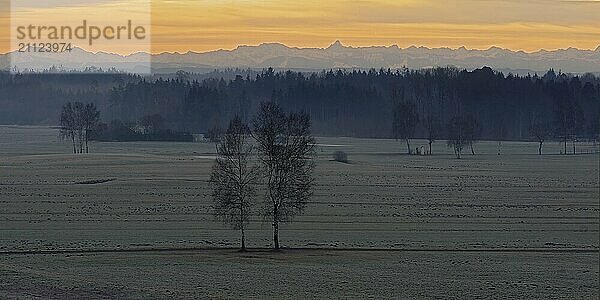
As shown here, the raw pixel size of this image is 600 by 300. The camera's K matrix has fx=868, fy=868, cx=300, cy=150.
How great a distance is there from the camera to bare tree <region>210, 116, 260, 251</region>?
46.0 metres

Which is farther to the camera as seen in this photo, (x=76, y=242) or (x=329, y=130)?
(x=329, y=130)

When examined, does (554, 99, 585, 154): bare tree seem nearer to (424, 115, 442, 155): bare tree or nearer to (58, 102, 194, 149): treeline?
(424, 115, 442, 155): bare tree

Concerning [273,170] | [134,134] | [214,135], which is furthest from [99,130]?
[273,170]

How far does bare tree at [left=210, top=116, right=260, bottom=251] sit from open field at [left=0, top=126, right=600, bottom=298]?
151 centimetres

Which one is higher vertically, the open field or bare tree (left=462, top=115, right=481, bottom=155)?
bare tree (left=462, top=115, right=481, bottom=155)

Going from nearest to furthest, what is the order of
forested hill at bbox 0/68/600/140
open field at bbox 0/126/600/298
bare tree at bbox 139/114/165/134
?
1. open field at bbox 0/126/600/298
2. bare tree at bbox 139/114/165/134
3. forested hill at bbox 0/68/600/140

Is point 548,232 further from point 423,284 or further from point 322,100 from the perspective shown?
point 322,100

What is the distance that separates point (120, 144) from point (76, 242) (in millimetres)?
99037

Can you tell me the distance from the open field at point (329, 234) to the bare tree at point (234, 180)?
1510mm

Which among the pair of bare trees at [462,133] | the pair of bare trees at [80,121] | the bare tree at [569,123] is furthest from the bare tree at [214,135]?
the bare tree at [569,123]

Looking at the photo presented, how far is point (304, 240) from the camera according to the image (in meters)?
46.1

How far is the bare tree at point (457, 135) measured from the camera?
12100 centimetres

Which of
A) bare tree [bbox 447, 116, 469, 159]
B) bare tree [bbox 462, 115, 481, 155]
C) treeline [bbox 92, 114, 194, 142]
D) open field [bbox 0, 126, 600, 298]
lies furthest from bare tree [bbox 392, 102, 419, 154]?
open field [bbox 0, 126, 600, 298]

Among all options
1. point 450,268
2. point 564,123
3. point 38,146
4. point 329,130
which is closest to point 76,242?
point 450,268
